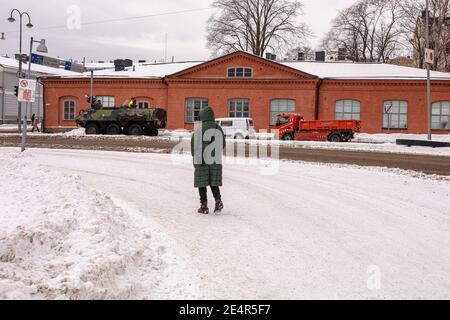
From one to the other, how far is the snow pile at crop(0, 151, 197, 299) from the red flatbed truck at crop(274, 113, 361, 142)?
23367mm

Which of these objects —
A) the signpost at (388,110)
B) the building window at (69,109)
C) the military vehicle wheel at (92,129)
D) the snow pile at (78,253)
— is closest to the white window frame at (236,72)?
the signpost at (388,110)

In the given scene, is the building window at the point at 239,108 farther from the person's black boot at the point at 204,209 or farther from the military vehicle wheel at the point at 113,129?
the person's black boot at the point at 204,209

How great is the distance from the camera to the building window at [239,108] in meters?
37.8

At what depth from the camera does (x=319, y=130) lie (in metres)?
29.4

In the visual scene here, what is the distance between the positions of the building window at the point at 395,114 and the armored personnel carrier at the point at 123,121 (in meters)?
17.1

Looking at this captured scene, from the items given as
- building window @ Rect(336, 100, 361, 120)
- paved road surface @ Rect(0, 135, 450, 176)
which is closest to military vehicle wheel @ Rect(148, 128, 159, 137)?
paved road surface @ Rect(0, 135, 450, 176)

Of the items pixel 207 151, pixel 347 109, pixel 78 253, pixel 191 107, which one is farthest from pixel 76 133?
pixel 78 253

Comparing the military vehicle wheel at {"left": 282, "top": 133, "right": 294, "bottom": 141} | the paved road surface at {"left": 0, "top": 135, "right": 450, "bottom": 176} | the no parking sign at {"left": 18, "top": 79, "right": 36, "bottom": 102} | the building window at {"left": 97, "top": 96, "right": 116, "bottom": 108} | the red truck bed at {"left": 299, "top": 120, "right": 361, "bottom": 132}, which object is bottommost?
the paved road surface at {"left": 0, "top": 135, "right": 450, "bottom": 176}

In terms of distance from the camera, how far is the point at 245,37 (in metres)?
55.3

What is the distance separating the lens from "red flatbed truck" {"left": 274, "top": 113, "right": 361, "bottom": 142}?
94.7ft

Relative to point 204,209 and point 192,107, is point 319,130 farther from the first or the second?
point 204,209

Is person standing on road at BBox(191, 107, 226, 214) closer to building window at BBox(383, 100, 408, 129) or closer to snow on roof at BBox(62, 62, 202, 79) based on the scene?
building window at BBox(383, 100, 408, 129)

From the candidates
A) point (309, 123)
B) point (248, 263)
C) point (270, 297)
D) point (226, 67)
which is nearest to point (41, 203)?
Answer: point (248, 263)
